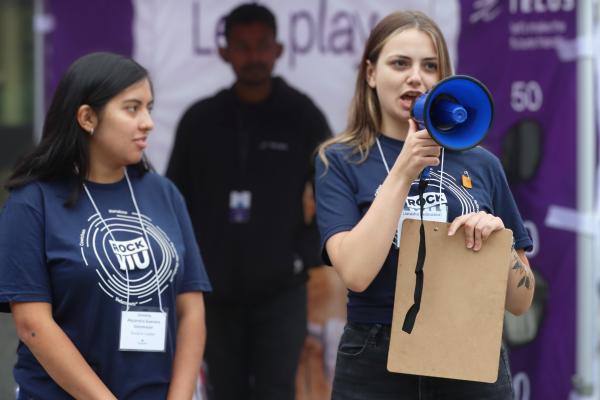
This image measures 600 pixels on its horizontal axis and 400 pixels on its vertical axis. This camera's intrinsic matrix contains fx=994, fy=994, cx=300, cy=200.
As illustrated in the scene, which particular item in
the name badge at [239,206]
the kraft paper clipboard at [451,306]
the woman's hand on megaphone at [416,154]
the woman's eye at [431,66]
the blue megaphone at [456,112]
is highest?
the woman's eye at [431,66]

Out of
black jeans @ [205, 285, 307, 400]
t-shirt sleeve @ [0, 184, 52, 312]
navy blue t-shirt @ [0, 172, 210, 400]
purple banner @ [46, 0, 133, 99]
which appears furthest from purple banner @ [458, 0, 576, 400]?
t-shirt sleeve @ [0, 184, 52, 312]

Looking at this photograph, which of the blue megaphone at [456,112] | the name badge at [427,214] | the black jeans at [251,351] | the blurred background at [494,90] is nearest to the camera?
the blue megaphone at [456,112]

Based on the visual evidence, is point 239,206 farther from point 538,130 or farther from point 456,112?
point 456,112

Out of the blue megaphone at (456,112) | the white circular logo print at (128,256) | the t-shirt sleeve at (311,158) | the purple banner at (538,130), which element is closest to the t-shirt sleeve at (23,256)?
the white circular logo print at (128,256)

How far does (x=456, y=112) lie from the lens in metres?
2.11

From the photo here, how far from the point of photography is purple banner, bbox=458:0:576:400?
12.7ft

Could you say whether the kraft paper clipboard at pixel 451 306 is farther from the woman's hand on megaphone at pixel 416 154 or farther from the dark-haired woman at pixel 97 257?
the dark-haired woman at pixel 97 257

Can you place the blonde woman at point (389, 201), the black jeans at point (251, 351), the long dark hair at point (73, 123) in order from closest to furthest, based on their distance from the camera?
the blonde woman at point (389, 201)
the long dark hair at point (73, 123)
the black jeans at point (251, 351)

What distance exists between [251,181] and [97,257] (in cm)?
168

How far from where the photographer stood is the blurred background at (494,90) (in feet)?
12.5

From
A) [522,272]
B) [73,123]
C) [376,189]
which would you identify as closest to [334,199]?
[376,189]

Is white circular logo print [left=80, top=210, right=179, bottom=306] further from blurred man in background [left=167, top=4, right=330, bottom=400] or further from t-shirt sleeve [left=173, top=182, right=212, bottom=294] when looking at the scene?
blurred man in background [left=167, top=4, right=330, bottom=400]

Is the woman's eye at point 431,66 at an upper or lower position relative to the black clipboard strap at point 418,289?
upper

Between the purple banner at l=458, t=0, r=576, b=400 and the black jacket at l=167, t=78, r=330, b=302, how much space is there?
0.77 m
